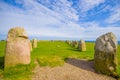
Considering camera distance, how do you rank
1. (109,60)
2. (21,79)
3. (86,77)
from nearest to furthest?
(21,79) < (86,77) < (109,60)

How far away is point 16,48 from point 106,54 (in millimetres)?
9012

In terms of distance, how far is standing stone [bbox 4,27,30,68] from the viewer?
1491 cm

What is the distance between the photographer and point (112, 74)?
14656 millimetres

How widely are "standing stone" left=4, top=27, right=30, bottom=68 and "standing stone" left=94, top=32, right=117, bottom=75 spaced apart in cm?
738

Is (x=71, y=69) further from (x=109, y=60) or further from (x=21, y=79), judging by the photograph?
(x=21, y=79)

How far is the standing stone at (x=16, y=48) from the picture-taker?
14906mm

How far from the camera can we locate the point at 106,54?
1512cm

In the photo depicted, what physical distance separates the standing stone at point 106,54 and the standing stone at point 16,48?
7.38m

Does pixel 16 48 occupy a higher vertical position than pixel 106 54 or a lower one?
higher

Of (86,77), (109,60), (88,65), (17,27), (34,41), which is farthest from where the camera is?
(34,41)

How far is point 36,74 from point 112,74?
7.29 m

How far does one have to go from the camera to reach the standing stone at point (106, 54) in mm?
14906

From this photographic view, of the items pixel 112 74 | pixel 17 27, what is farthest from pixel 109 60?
pixel 17 27

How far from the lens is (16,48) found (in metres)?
15.1
